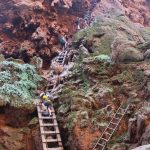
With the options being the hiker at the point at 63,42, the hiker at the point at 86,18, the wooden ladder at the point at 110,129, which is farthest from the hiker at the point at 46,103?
the hiker at the point at 86,18

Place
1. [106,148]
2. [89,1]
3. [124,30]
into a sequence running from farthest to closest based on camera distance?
[89,1], [124,30], [106,148]

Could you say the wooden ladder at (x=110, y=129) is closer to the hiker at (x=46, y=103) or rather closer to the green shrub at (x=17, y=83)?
the hiker at (x=46, y=103)

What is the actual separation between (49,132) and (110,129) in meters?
2.37

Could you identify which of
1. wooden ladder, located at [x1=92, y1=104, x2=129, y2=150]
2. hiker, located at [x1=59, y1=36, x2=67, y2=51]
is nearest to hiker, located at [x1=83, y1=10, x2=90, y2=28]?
hiker, located at [x1=59, y1=36, x2=67, y2=51]

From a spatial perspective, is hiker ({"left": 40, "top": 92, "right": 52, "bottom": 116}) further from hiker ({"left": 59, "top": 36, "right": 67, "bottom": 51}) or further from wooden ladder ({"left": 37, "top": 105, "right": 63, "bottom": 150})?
hiker ({"left": 59, "top": 36, "right": 67, "bottom": 51})

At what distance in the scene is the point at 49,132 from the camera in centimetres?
1173

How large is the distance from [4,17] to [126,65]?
11.8 m

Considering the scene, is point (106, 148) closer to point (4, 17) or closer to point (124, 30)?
point (124, 30)

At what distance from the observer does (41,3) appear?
22781mm

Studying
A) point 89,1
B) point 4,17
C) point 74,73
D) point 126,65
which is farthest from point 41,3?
point 126,65

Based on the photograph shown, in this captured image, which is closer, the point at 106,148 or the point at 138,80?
the point at 106,148

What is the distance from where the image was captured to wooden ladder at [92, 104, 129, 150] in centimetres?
1085

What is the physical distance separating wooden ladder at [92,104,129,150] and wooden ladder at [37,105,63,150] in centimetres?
154

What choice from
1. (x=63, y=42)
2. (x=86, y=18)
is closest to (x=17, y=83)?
(x=63, y=42)
